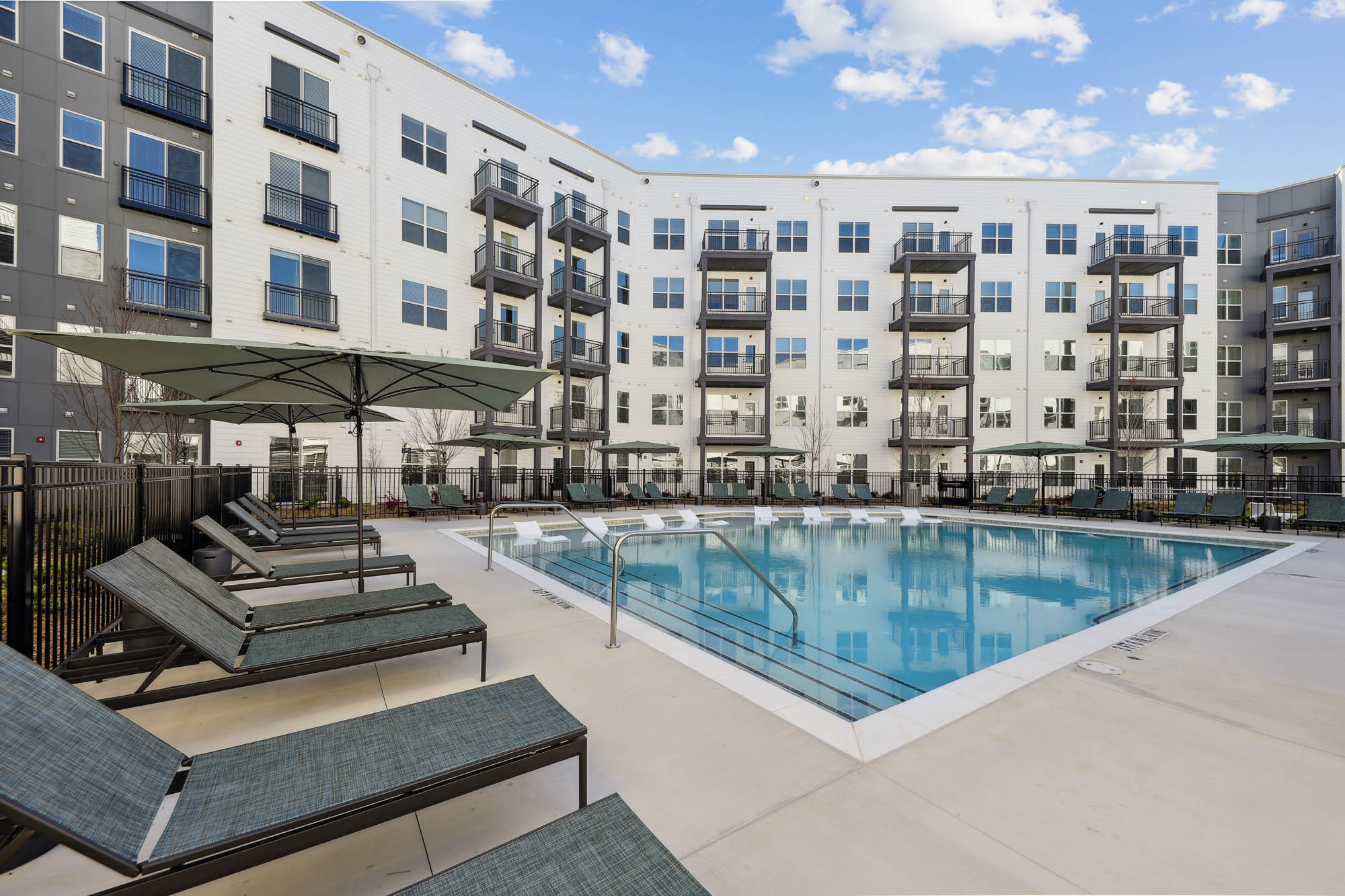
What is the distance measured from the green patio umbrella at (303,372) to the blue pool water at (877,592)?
3.20 metres

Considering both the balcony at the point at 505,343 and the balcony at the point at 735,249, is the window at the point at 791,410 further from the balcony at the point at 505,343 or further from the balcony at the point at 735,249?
the balcony at the point at 505,343

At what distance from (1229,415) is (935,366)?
1579cm

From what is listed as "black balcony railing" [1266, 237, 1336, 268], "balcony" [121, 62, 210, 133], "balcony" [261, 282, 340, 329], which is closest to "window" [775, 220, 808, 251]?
"balcony" [261, 282, 340, 329]

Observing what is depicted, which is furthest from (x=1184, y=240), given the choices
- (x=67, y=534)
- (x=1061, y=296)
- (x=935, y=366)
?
(x=67, y=534)

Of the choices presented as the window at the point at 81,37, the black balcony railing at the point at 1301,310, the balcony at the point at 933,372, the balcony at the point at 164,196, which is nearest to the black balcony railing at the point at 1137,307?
the black balcony railing at the point at 1301,310

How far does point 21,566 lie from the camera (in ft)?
10.7

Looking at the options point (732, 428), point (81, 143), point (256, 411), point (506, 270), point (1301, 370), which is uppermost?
point (81, 143)

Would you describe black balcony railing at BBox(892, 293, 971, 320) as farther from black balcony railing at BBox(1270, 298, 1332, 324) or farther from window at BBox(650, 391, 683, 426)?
black balcony railing at BBox(1270, 298, 1332, 324)

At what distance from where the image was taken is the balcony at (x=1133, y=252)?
25.5m

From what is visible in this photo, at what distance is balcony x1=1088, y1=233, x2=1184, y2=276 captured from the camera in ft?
83.6

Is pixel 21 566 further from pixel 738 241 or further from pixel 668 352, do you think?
pixel 738 241

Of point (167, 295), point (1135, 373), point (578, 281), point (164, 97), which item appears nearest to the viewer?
point (167, 295)

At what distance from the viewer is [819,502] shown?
22.2 meters

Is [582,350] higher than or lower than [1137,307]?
lower
